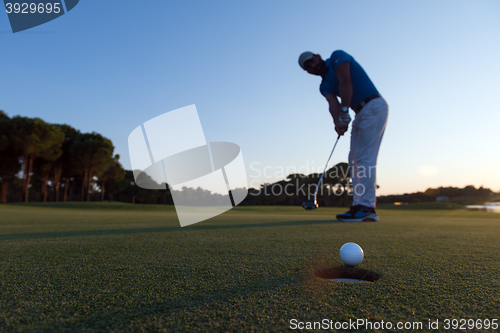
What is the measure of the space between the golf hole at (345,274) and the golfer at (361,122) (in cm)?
252

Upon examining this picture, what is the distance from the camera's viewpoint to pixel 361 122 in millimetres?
3941

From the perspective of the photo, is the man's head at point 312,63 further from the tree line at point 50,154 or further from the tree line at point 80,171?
the tree line at point 50,154

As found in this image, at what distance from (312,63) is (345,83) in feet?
2.36

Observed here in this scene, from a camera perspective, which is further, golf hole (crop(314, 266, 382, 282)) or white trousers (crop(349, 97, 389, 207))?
white trousers (crop(349, 97, 389, 207))

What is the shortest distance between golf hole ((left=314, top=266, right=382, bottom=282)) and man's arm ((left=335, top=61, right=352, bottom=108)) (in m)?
2.76

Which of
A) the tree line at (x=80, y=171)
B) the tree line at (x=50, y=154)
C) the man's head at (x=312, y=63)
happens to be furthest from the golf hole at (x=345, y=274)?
the tree line at (x=50, y=154)

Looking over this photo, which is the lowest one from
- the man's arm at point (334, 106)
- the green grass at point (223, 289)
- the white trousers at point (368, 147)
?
the green grass at point (223, 289)

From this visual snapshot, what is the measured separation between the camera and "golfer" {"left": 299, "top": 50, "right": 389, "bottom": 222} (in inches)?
151

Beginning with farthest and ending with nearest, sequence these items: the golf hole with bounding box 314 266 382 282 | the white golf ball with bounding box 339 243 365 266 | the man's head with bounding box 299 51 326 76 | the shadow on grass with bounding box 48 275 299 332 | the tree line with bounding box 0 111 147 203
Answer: the tree line with bounding box 0 111 147 203 → the man's head with bounding box 299 51 326 76 → the white golf ball with bounding box 339 243 365 266 → the golf hole with bounding box 314 266 382 282 → the shadow on grass with bounding box 48 275 299 332

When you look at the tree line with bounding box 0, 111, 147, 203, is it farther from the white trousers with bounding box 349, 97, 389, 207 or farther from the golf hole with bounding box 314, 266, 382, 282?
the golf hole with bounding box 314, 266, 382, 282

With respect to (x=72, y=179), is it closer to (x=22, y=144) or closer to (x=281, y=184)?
(x=22, y=144)

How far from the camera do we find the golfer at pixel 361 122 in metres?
3.83

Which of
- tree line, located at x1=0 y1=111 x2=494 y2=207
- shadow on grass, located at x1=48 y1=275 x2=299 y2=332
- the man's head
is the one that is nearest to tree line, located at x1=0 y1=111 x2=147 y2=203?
tree line, located at x1=0 y1=111 x2=494 y2=207

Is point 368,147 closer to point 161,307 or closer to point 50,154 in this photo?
point 161,307
